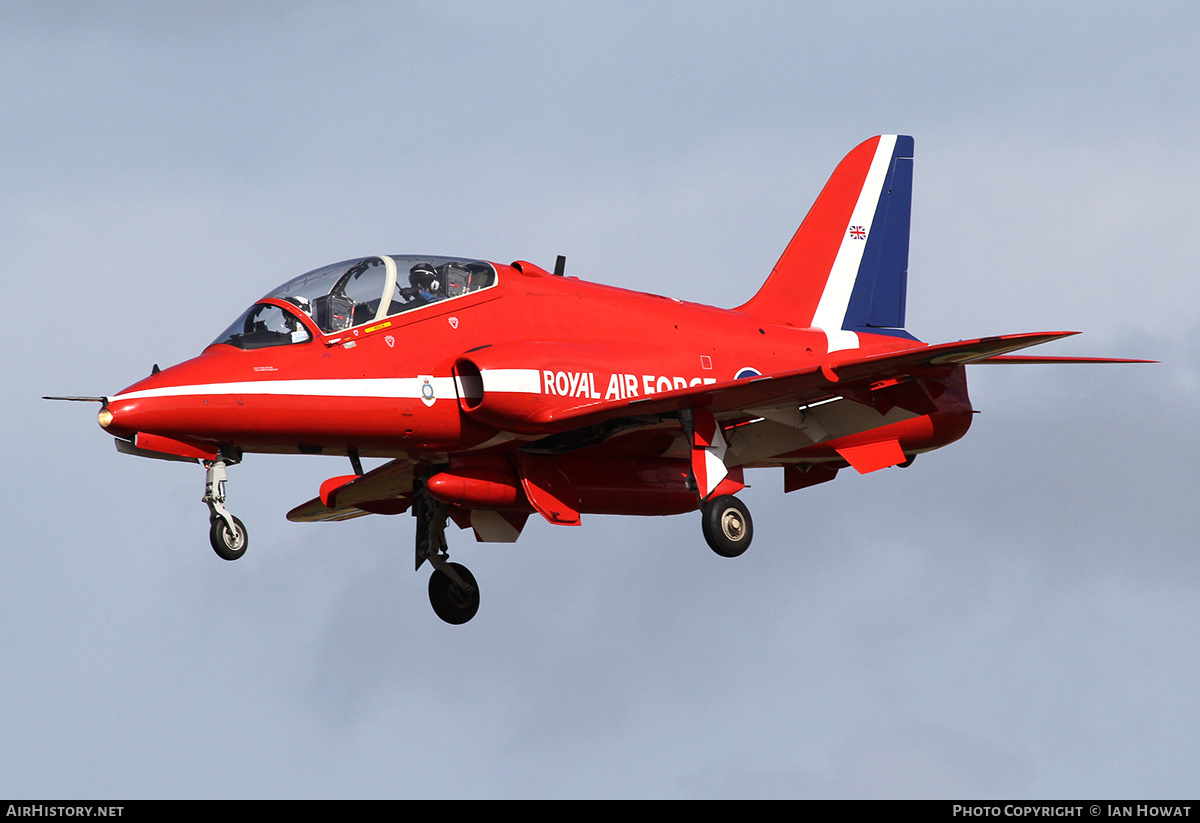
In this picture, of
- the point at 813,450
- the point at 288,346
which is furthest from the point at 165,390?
the point at 813,450

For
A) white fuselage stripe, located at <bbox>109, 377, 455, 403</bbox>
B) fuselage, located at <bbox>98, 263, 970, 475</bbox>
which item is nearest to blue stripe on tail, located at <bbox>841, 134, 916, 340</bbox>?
fuselage, located at <bbox>98, 263, 970, 475</bbox>

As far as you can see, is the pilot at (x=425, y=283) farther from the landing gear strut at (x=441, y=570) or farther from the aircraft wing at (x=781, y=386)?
the landing gear strut at (x=441, y=570)

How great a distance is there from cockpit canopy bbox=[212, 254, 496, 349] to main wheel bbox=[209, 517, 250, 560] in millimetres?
2421

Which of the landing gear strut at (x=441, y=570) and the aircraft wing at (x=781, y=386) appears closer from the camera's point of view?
the aircraft wing at (x=781, y=386)

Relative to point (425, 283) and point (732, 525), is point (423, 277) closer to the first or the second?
point (425, 283)

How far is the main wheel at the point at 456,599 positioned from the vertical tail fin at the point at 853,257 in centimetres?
642

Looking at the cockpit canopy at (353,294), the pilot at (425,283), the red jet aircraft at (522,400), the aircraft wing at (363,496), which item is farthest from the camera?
the aircraft wing at (363,496)

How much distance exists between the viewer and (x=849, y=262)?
30.0 m

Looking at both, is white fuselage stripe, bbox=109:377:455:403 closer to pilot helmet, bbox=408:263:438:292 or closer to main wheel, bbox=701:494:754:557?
pilot helmet, bbox=408:263:438:292

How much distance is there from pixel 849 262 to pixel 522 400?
8.70 m

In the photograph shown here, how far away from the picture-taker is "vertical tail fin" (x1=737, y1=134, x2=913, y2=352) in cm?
A: 2927

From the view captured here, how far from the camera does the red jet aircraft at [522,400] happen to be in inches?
891

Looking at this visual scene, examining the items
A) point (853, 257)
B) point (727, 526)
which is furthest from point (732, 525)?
point (853, 257)

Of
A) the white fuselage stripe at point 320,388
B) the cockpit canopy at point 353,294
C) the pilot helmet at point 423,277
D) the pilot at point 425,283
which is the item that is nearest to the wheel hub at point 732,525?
the white fuselage stripe at point 320,388
